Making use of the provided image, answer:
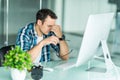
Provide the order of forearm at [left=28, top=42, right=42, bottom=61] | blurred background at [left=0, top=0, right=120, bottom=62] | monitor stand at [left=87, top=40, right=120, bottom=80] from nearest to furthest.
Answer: monitor stand at [left=87, top=40, right=120, bottom=80] → forearm at [left=28, top=42, right=42, bottom=61] → blurred background at [left=0, top=0, right=120, bottom=62]

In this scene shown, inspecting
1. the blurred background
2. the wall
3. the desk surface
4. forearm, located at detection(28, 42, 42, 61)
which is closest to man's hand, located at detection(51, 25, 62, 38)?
forearm, located at detection(28, 42, 42, 61)

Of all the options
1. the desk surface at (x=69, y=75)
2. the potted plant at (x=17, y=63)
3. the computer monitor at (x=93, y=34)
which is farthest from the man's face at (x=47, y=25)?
the potted plant at (x=17, y=63)

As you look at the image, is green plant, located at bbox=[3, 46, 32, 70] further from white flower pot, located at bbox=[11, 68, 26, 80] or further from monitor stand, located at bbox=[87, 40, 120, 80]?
monitor stand, located at bbox=[87, 40, 120, 80]

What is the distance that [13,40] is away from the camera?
14.4 feet

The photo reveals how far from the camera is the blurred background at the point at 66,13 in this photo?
4320mm

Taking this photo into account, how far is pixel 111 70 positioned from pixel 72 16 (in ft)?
8.83

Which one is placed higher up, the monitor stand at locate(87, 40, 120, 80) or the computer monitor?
the computer monitor

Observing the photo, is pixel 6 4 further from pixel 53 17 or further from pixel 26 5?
pixel 53 17

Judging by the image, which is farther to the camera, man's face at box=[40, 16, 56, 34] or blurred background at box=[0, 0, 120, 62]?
blurred background at box=[0, 0, 120, 62]

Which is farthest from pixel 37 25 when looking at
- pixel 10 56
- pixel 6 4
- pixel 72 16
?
pixel 72 16

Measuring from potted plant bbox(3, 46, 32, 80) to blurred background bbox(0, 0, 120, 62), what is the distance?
2.37 meters

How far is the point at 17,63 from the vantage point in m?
1.92

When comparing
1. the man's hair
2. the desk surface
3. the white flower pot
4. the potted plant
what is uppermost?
the man's hair

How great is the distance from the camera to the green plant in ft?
6.25
